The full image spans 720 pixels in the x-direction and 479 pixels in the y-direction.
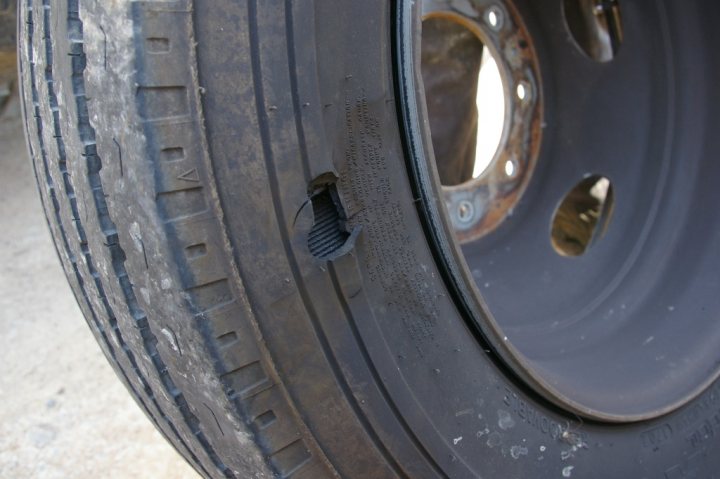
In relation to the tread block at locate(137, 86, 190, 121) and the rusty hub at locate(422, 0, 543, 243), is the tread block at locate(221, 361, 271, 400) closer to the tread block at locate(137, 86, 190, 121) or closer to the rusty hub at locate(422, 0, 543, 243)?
the tread block at locate(137, 86, 190, 121)

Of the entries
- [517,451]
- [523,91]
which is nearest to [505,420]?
[517,451]

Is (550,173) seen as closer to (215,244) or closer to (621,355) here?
(621,355)

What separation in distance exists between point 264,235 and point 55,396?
54.0 inches

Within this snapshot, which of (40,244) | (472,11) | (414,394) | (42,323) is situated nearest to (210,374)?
(414,394)

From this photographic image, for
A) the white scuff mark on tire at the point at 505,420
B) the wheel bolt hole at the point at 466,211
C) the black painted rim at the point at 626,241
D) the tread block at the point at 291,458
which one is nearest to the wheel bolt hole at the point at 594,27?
the black painted rim at the point at 626,241

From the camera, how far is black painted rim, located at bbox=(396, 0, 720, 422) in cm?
139

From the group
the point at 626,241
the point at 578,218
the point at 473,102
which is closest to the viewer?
the point at 626,241

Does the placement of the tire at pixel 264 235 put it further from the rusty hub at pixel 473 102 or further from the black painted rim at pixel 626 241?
the rusty hub at pixel 473 102

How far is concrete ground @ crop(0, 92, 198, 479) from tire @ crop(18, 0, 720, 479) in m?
0.78

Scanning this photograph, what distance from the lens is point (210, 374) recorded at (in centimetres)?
91

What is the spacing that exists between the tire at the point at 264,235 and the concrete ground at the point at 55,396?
780 mm

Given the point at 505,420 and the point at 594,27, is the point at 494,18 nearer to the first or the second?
the point at 594,27

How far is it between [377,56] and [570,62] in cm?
90

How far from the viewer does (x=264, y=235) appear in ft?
2.89
